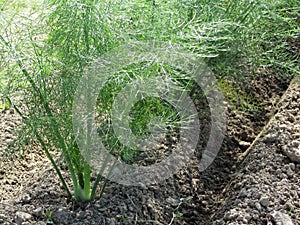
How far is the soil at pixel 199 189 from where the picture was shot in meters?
2.69

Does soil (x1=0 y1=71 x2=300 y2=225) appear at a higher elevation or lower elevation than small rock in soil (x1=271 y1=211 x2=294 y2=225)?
lower

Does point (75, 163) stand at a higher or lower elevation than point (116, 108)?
lower

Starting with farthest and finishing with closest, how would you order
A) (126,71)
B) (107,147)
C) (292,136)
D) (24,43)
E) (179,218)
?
1. (292,136)
2. (179,218)
3. (107,147)
4. (24,43)
5. (126,71)

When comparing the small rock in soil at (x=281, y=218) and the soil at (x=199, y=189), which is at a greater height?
the small rock in soil at (x=281, y=218)

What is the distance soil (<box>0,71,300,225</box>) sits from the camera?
106 inches

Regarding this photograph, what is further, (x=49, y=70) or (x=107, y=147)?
(x=107, y=147)

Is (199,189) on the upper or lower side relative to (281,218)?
lower

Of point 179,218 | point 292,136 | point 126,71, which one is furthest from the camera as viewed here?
point 292,136

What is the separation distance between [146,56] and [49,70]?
1.42ft

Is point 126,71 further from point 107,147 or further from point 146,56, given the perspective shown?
point 107,147

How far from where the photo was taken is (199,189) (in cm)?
316

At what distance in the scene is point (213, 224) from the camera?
276 centimetres

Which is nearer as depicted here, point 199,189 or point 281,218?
point 281,218

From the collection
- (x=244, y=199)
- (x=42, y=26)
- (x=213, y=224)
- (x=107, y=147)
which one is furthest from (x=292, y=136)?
(x=42, y=26)
